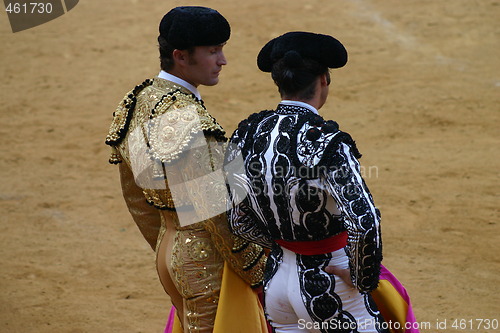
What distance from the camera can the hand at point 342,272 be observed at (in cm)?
267

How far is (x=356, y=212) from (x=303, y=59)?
22.4 inches

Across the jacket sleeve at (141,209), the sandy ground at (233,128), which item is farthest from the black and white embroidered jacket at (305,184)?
the sandy ground at (233,128)

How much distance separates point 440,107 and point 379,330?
6024mm

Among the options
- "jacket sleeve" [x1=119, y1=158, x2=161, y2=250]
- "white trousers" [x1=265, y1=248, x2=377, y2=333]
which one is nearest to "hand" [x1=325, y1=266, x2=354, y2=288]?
"white trousers" [x1=265, y1=248, x2=377, y2=333]

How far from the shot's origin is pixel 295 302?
2.73 m

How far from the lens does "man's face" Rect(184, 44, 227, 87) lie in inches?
126

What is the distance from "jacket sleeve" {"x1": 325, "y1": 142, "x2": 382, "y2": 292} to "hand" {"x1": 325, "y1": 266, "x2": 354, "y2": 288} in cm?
8

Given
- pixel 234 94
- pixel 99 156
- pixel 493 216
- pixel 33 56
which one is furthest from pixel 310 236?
pixel 33 56

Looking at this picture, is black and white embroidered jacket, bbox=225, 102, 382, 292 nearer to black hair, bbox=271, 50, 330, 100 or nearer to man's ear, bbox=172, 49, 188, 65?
black hair, bbox=271, 50, 330, 100

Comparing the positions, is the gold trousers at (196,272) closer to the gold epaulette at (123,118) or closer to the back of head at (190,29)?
the gold epaulette at (123,118)

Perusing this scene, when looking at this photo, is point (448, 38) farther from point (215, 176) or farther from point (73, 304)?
point (215, 176)

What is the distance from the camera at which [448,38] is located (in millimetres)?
10211

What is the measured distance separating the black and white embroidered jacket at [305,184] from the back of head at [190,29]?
50 centimetres

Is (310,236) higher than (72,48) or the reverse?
higher
